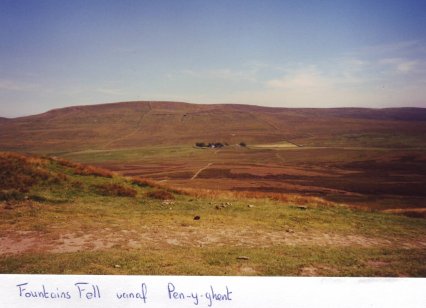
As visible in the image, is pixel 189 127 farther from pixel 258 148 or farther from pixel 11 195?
pixel 11 195

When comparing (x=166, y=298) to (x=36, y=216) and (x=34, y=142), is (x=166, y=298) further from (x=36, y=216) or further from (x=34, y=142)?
(x=34, y=142)

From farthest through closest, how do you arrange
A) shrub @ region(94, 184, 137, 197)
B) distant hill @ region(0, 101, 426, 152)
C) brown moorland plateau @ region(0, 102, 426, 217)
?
1. distant hill @ region(0, 101, 426, 152)
2. brown moorland plateau @ region(0, 102, 426, 217)
3. shrub @ region(94, 184, 137, 197)

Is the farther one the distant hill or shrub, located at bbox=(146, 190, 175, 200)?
the distant hill

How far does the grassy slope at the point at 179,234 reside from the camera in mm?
6629

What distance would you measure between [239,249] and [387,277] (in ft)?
10.9

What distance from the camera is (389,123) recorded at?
136m

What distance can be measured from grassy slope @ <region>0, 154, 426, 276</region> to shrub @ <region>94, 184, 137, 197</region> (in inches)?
2.6

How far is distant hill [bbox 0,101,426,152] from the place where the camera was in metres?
124

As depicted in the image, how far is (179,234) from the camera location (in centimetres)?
937

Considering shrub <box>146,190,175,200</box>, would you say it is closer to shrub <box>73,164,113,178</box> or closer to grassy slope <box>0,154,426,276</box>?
grassy slope <box>0,154,426,276</box>

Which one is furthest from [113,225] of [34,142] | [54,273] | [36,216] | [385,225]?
[34,142]

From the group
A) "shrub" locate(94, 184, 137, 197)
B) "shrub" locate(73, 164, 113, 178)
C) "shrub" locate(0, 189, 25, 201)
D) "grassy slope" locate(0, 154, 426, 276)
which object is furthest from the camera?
"shrub" locate(73, 164, 113, 178)

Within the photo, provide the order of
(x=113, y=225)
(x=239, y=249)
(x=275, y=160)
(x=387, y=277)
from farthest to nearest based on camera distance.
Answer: (x=275, y=160), (x=113, y=225), (x=239, y=249), (x=387, y=277)

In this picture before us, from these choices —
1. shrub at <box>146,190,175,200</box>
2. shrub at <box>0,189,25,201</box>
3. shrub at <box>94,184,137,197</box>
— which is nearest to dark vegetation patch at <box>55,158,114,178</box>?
shrub at <box>94,184,137,197</box>
